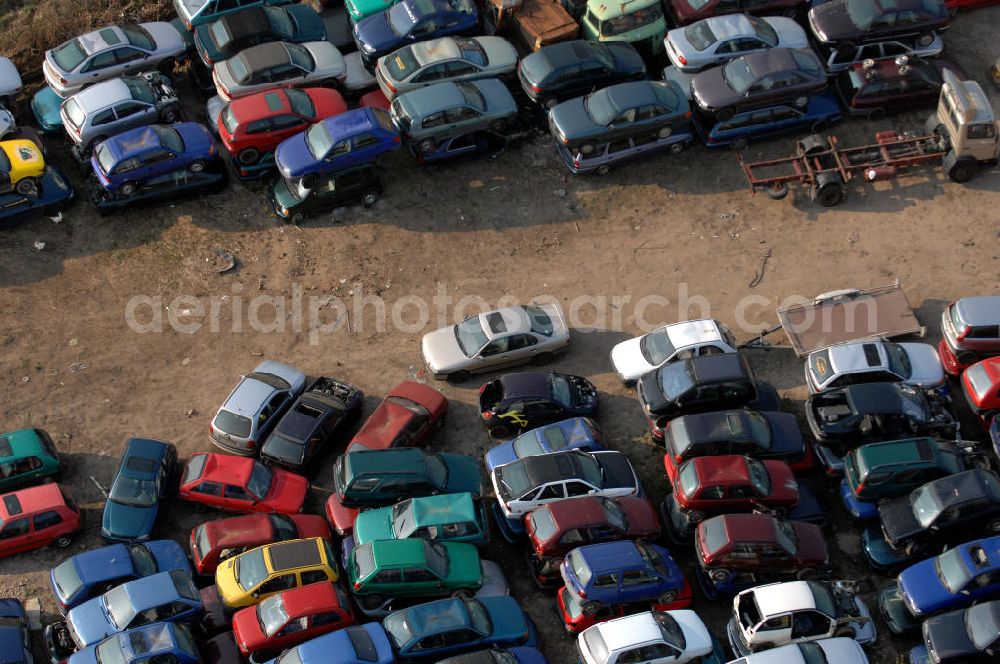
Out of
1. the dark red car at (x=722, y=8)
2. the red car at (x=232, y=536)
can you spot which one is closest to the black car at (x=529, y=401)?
the red car at (x=232, y=536)

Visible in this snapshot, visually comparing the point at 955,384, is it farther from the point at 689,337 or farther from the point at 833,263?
the point at 689,337

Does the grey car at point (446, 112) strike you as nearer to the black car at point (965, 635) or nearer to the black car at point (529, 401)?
the black car at point (529, 401)

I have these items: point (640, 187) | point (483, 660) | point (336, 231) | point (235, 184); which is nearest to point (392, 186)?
point (336, 231)

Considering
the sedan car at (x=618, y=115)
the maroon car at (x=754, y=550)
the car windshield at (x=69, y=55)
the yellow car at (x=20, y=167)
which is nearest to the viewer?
the maroon car at (x=754, y=550)

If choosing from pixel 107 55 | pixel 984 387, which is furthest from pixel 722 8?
pixel 107 55

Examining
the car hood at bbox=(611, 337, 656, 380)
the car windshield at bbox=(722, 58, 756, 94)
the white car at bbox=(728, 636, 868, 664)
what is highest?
the car windshield at bbox=(722, 58, 756, 94)

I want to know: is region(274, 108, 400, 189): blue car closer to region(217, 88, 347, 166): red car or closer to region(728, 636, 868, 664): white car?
region(217, 88, 347, 166): red car

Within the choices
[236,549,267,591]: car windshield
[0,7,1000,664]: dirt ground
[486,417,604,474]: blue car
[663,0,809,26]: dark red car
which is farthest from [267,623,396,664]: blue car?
[663,0,809,26]: dark red car
